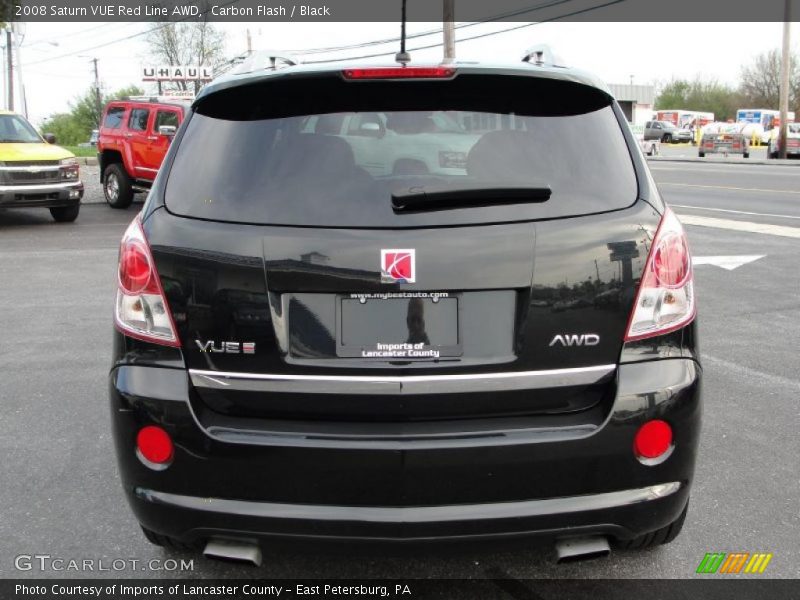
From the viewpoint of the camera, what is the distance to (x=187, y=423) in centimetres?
244

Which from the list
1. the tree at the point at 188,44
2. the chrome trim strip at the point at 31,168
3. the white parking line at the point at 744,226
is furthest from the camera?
the tree at the point at 188,44

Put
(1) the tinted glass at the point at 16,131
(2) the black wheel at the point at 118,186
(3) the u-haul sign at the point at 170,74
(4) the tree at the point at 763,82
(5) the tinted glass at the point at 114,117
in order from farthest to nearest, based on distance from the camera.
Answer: (4) the tree at the point at 763,82 < (3) the u-haul sign at the point at 170,74 < (5) the tinted glass at the point at 114,117 < (2) the black wheel at the point at 118,186 < (1) the tinted glass at the point at 16,131

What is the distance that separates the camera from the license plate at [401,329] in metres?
2.40

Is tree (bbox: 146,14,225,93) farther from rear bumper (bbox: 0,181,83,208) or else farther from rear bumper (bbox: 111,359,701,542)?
rear bumper (bbox: 111,359,701,542)

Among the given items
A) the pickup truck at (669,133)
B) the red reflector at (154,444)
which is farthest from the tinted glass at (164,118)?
the pickup truck at (669,133)

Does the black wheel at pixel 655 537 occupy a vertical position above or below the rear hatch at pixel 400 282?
below

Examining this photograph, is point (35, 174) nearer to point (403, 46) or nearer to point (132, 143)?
point (132, 143)

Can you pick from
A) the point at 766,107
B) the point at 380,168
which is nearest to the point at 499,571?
Result: the point at 380,168

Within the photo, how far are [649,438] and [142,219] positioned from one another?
175cm

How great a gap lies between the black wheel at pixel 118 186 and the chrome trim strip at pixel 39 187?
96.5 inches

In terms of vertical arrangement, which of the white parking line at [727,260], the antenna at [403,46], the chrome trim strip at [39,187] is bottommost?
the white parking line at [727,260]

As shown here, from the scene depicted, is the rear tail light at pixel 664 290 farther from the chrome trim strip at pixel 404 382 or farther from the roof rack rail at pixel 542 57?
the roof rack rail at pixel 542 57

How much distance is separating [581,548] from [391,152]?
1.39 metres

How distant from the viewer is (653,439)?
2475 millimetres
